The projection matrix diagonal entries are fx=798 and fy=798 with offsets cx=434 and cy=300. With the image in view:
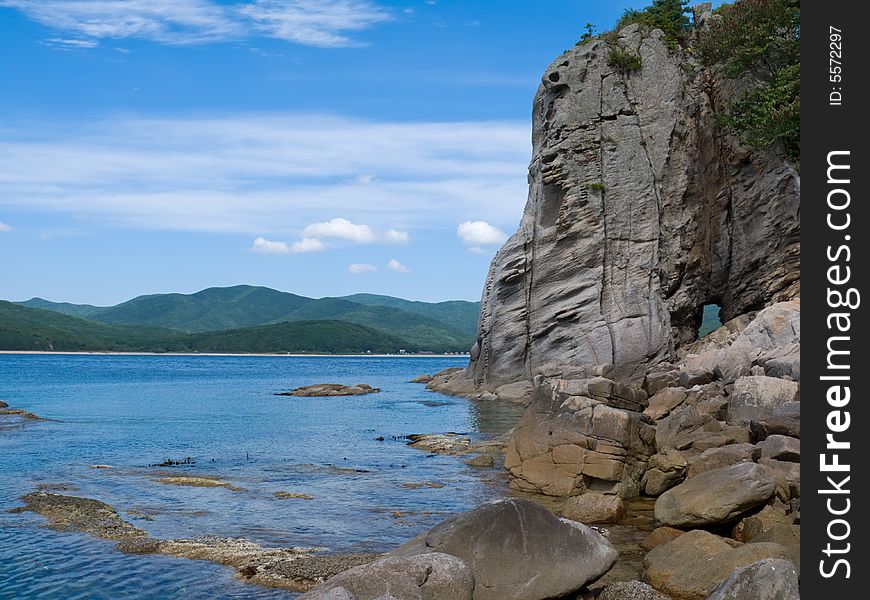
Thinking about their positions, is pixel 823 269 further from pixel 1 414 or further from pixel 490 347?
pixel 490 347

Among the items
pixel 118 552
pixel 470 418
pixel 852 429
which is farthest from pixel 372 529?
pixel 470 418

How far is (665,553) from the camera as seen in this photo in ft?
53.7

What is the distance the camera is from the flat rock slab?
59.2 ft

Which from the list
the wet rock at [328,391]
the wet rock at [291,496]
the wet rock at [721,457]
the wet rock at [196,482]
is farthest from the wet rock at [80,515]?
the wet rock at [328,391]

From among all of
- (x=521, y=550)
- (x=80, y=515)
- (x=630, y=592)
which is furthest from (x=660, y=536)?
(x=80, y=515)

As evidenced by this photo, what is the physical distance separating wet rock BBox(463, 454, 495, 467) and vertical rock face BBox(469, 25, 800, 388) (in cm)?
2679

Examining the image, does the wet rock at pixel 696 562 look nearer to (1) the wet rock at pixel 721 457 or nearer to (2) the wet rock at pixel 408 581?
(2) the wet rock at pixel 408 581

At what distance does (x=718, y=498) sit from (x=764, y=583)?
685 centimetres

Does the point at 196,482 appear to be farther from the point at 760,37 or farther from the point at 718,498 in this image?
the point at 760,37

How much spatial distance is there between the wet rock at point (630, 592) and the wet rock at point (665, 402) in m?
20.2

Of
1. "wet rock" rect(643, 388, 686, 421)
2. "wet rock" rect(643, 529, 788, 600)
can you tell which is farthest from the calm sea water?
"wet rock" rect(643, 388, 686, 421)

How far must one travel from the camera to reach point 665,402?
116ft

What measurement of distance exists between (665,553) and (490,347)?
175ft

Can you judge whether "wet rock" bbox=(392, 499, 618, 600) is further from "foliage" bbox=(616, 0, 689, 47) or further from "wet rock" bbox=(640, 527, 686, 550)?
"foliage" bbox=(616, 0, 689, 47)
